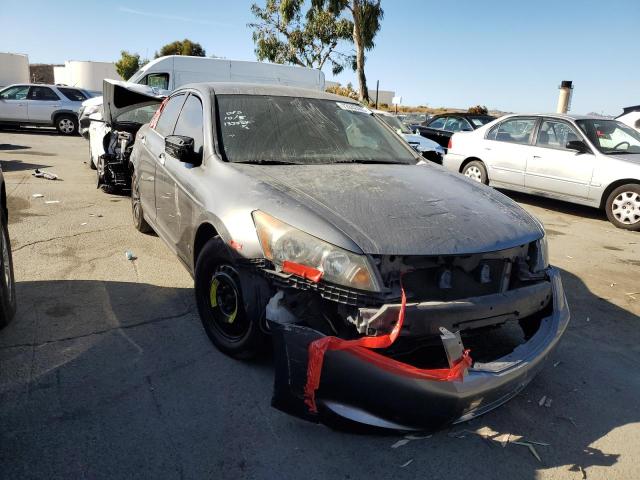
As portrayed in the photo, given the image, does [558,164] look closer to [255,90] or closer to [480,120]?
[480,120]

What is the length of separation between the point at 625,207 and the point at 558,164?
1173 mm

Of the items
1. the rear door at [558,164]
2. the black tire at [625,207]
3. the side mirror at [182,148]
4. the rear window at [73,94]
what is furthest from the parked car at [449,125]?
the rear window at [73,94]

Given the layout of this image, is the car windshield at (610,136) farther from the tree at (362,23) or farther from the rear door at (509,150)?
the tree at (362,23)

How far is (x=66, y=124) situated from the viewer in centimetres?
1711

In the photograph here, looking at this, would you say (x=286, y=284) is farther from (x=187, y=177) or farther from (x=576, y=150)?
(x=576, y=150)

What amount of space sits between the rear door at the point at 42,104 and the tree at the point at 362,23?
41.7 ft

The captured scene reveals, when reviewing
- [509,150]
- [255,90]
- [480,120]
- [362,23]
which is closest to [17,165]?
[255,90]

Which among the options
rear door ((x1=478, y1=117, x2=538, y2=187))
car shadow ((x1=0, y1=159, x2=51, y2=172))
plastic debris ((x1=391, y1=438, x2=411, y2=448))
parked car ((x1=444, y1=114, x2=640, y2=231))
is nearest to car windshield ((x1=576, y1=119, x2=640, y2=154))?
parked car ((x1=444, y1=114, x2=640, y2=231))

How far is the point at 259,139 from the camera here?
3.53m

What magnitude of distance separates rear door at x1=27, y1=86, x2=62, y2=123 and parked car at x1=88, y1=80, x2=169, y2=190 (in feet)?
35.8

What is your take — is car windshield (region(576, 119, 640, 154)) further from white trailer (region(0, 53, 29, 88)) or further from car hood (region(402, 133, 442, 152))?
white trailer (region(0, 53, 29, 88))

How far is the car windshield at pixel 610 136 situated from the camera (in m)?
7.79

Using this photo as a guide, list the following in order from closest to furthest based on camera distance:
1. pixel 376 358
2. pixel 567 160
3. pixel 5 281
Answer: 1. pixel 376 358
2. pixel 5 281
3. pixel 567 160

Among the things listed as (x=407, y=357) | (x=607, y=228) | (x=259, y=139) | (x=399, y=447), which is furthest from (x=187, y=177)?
(x=607, y=228)
